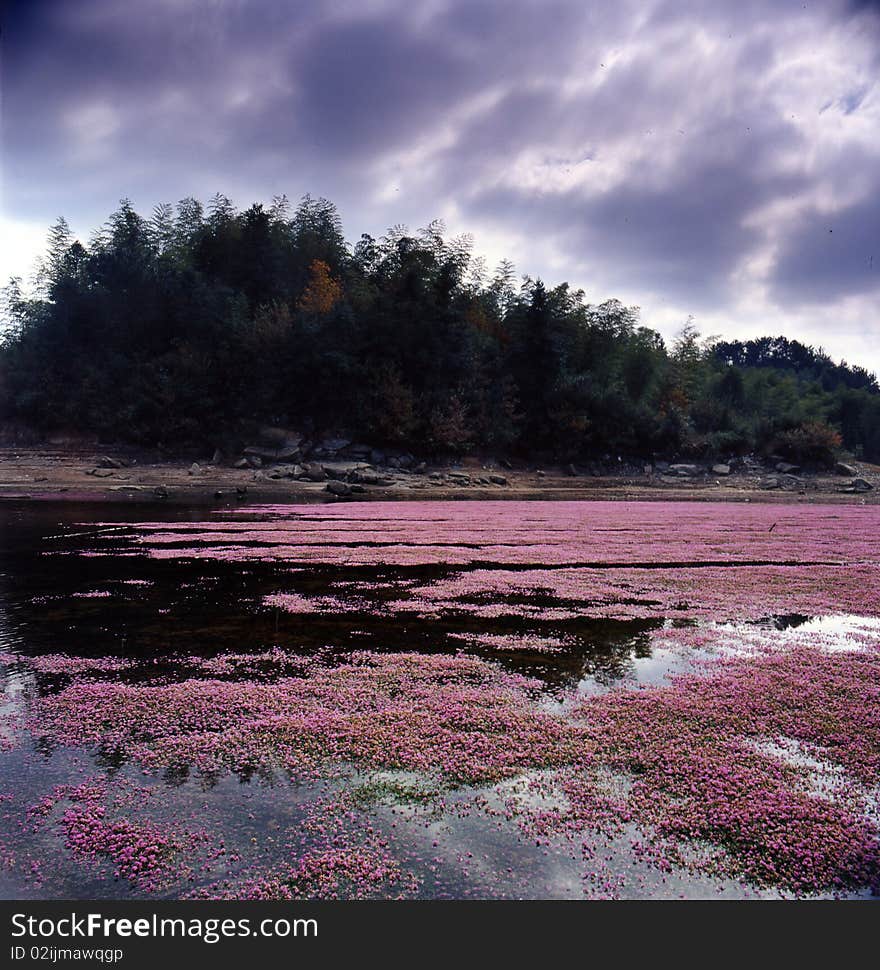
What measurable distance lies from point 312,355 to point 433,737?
156 feet

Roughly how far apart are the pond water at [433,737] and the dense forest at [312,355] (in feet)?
129

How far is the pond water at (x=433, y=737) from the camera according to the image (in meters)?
3.13

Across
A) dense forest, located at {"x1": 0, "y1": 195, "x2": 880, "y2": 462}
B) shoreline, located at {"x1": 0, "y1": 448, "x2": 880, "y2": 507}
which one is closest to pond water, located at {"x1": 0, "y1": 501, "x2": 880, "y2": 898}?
shoreline, located at {"x1": 0, "y1": 448, "x2": 880, "y2": 507}

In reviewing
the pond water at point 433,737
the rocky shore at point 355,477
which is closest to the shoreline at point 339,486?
the rocky shore at point 355,477

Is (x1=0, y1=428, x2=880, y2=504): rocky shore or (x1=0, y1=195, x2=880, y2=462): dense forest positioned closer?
A: (x1=0, y1=428, x2=880, y2=504): rocky shore

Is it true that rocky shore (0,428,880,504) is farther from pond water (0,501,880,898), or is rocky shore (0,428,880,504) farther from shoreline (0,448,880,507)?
pond water (0,501,880,898)

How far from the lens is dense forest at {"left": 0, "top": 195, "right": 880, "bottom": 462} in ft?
156

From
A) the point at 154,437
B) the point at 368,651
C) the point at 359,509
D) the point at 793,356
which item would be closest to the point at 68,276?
the point at 154,437

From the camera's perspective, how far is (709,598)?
32.1 ft

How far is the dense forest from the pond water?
129ft

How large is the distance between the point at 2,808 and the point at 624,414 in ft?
189

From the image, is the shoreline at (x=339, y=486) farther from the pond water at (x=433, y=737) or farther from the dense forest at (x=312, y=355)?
the pond water at (x=433, y=737)

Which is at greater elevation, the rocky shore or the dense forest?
the dense forest

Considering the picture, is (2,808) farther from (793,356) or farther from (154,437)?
(793,356)
